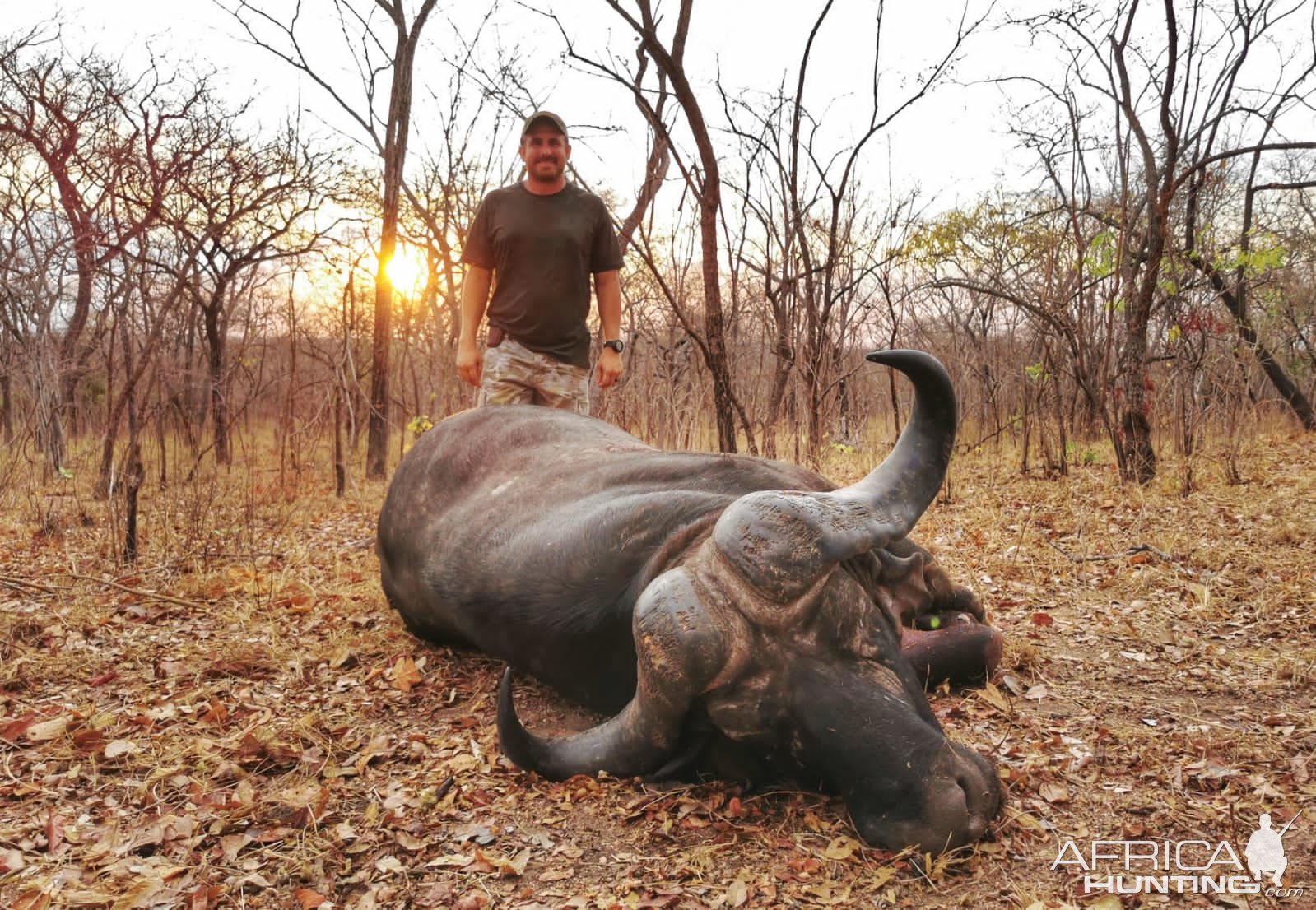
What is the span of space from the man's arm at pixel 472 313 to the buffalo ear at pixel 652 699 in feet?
8.65

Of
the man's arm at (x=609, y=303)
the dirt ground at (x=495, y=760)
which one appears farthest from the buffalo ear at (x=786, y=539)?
the man's arm at (x=609, y=303)

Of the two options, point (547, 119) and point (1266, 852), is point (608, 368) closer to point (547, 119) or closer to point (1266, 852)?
point (547, 119)

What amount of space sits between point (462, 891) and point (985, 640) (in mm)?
1940

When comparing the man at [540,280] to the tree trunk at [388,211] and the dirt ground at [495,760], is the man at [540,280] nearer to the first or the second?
the dirt ground at [495,760]

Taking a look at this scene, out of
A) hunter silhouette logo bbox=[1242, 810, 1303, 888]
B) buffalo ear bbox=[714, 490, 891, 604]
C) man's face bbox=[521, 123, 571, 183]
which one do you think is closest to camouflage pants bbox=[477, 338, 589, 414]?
man's face bbox=[521, 123, 571, 183]

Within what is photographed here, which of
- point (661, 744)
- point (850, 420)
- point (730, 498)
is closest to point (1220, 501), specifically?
point (730, 498)

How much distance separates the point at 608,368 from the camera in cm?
441

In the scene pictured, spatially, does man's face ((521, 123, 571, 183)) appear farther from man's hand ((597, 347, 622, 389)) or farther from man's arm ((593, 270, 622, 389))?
man's hand ((597, 347, 622, 389))

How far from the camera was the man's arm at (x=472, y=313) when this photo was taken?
4.50 m

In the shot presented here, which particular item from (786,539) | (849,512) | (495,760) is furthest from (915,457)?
(495,760)

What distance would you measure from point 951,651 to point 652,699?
1354 mm

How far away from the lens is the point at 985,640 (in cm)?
297

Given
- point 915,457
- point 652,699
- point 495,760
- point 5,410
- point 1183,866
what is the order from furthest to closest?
point 5,410
point 495,760
point 915,457
point 652,699
point 1183,866

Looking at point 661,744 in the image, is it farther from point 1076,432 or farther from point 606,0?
point 1076,432
